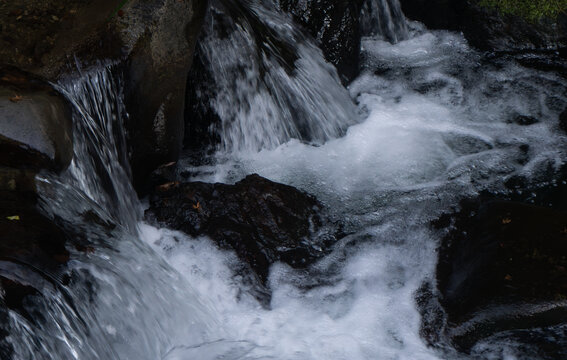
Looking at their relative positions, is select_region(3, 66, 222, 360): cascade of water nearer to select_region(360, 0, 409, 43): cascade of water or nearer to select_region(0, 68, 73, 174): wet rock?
select_region(0, 68, 73, 174): wet rock

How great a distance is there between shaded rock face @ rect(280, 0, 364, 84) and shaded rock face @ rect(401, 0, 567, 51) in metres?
1.71

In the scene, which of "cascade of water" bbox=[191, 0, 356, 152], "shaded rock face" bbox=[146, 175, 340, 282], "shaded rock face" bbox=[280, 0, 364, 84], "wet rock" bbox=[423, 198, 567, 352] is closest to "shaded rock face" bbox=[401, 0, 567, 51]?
"shaded rock face" bbox=[280, 0, 364, 84]

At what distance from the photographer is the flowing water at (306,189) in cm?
300

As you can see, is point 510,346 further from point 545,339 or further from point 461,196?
point 461,196

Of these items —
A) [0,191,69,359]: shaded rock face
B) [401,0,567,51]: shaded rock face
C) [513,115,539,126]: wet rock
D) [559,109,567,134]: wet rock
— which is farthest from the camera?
[401,0,567,51]: shaded rock face

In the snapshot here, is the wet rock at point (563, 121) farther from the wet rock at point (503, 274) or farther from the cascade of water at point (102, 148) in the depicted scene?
the cascade of water at point (102, 148)

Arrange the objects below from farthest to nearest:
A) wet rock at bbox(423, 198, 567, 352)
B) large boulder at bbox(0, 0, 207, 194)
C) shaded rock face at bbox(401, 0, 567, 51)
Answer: shaded rock face at bbox(401, 0, 567, 51) → large boulder at bbox(0, 0, 207, 194) → wet rock at bbox(423, 198, 567, 352)

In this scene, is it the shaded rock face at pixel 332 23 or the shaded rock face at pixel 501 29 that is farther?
the shaded rock face at pixel 501 29

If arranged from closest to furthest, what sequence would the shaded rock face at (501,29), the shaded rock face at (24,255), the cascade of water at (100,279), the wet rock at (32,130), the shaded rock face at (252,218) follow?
the shaded rock face at (24,255)
the cascade of water at (100,279)
the wet rock at (32,130)
the shaded rock face at (252,218)
the shaded rock face at (501,29)

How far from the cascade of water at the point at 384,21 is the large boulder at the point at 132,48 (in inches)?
131

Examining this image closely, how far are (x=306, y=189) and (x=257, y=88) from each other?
Result: 3.59 ft

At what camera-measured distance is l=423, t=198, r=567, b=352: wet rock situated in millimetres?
3240

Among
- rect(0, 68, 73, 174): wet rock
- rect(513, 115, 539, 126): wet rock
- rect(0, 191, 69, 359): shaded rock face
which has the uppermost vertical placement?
rect(0, 68, 73, 174): wet rock

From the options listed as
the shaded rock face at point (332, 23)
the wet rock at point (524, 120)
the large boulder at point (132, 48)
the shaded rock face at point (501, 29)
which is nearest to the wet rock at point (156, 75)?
the large boulder at point (132, 48)
